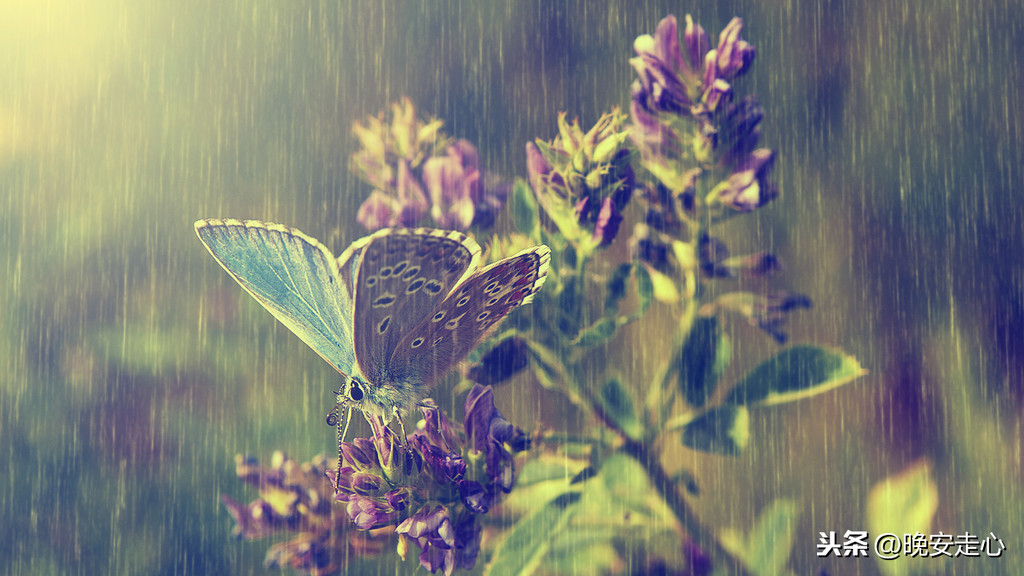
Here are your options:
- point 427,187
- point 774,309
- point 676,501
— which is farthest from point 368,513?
point 774,309

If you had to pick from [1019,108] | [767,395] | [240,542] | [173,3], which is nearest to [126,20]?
[173,3]

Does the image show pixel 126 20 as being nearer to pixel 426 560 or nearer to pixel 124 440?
pixel 124 440

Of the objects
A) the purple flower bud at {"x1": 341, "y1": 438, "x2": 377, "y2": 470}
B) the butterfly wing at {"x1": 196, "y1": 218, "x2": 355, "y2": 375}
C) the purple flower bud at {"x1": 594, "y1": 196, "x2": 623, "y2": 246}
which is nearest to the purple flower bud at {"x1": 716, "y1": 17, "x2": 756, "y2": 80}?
the purple flower bud at {"x1": 594, "y1": 196, "x2": 623, "y2": 246}

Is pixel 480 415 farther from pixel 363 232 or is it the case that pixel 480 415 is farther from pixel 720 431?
pixel 363 232

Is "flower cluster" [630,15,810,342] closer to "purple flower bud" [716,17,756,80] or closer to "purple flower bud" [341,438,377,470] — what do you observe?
"purple flower bud" [716,17,756,80]

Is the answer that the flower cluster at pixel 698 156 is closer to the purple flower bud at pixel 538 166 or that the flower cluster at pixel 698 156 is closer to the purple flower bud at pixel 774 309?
the purple flower bud at pixel 774 309
